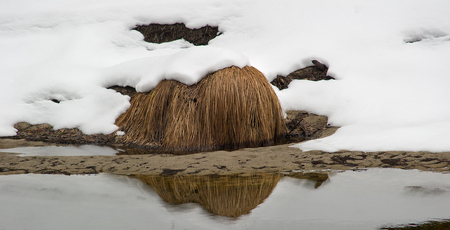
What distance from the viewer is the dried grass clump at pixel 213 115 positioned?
10.9 ft

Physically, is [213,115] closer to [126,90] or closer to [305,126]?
[305,126]

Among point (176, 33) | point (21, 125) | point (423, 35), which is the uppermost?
point (176, 33)

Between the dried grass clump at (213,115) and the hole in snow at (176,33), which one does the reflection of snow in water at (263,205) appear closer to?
the dried grass clump at (213,115)

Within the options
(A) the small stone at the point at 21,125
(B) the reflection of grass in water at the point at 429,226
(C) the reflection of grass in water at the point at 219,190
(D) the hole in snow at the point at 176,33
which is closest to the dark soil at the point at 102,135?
(A) the small stone at the point at 21,125

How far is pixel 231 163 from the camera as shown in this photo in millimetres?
2471

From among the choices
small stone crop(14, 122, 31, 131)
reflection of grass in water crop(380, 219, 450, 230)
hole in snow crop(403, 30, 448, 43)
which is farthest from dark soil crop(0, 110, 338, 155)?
hole in snow crop(403, 30, 448, 43)

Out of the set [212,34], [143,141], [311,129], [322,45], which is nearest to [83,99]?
[143,141]

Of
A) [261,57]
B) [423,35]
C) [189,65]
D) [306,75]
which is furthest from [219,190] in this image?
[423,35]

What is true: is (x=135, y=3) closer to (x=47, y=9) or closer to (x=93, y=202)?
(x=47, y=9)

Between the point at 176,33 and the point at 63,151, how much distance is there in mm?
3094

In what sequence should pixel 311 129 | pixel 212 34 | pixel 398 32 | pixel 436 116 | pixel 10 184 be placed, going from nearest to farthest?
pixel 10 184 < pixel 436 116 < pixel 311 129 < pixel 398 32 < pixel 212 34

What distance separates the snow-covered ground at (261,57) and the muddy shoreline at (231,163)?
6.9 inches

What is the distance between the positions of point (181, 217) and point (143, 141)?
80.4 inches

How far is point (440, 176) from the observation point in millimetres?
1967
